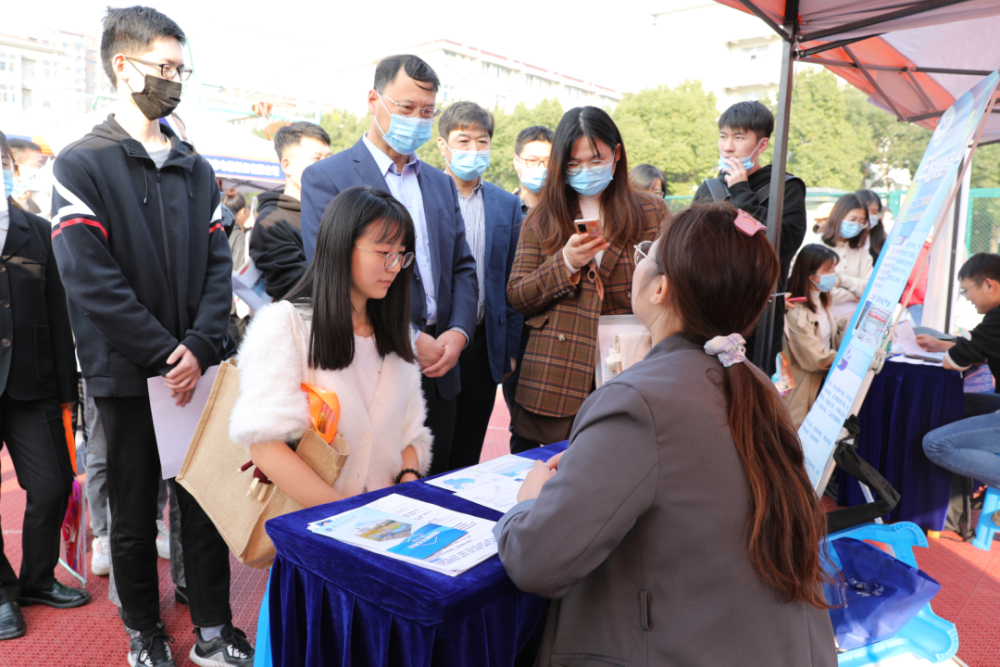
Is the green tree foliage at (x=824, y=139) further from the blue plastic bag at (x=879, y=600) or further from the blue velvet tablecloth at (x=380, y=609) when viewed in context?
the blue velvet tablecloth at (x=380, y=609)

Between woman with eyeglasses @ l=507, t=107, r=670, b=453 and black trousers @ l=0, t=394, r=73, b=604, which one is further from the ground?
woman with eyeglasses @ l=507, t=107, r=670, b=453

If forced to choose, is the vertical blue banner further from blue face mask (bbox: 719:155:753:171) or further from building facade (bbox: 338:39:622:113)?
building facade (bbox: 338:39:622:113)

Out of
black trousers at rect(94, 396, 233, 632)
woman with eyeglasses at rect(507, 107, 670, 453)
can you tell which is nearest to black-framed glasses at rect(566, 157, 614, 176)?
woman with eyeglasses at rect(507, 107, 670, 453)

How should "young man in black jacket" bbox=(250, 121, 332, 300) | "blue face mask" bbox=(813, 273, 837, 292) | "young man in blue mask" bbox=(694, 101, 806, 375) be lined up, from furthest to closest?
"blue face mask" bbox=(813, 273, 837, 292) → "young man in blue mask" bbox=(694, 101, 806, 375) → "young man in black jacket" bbox=(250, 121, 332, 300)

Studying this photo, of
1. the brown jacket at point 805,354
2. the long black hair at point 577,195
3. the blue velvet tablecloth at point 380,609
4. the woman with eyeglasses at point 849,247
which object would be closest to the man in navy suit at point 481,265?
the long black hair at point 577,195

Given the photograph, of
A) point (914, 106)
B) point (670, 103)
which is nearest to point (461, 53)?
point (670, 103)

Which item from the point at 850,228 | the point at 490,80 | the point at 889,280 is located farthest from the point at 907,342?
the point at 490,80

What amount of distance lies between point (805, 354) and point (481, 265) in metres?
2.24

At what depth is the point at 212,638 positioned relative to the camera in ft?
7.45

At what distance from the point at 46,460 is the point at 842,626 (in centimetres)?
299

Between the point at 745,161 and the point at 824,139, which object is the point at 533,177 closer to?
the point at 745,161

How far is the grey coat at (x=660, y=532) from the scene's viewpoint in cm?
113

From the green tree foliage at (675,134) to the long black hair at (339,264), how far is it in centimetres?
2785

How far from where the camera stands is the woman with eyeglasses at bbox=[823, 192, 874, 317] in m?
5.10
